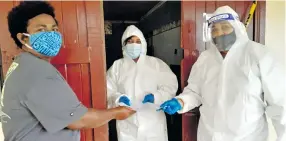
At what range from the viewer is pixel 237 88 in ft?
4.39

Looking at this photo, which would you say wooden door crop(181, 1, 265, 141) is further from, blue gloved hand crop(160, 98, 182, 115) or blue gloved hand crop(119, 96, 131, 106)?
blue gloved hand crop(119, 96, 131, 106)

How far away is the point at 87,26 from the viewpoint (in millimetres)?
1578

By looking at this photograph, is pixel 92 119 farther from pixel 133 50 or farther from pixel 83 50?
pixel 133 50

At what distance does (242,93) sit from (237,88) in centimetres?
4

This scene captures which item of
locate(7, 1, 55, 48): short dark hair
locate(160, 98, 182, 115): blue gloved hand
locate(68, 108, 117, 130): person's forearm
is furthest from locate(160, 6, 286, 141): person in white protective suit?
locate(7, 1, 55, 48): short dark hair

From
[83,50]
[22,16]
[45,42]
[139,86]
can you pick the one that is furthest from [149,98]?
[22,16]

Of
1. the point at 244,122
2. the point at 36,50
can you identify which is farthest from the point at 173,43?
the point at 36,50

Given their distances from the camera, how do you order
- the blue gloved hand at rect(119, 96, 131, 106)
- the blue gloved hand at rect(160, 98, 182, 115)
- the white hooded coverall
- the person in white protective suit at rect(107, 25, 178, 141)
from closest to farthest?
the white hooded coverall, the blue gloved hand at rect(160, 98, 182, 115), the blue gloved hand at rect(119, 96, 131, 106), the person in white protective suit at rect(107, 25, 178, 141)

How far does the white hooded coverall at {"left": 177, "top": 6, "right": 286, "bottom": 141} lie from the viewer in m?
1.26

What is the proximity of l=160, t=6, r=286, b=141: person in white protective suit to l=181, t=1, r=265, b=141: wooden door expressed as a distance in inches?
7.9

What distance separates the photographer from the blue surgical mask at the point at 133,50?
1.89 meters

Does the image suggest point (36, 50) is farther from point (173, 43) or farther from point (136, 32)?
point (173, 43)

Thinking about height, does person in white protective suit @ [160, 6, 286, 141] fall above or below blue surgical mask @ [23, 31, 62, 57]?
below

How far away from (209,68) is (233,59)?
0.17m
